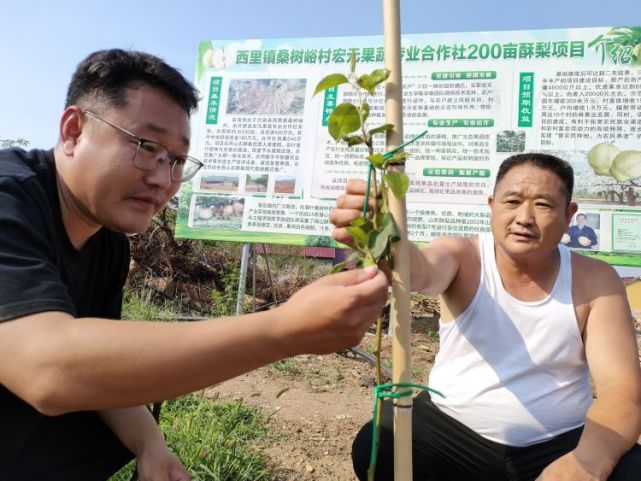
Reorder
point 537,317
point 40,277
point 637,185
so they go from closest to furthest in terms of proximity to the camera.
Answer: point 40,277 → point 537,317 → point 637,185

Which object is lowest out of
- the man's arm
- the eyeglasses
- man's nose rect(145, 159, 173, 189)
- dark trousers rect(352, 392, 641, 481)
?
dark trousers rect(352, 392, 641, 481)

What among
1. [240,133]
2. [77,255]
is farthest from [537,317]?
[240,133]

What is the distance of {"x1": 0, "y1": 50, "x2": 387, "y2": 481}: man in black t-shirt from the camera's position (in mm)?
855

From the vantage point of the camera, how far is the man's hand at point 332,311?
0.82 meters

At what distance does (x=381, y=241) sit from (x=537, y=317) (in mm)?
994

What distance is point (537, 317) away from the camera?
67.7 inches

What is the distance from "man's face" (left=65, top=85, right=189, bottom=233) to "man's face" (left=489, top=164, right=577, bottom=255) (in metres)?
1.15

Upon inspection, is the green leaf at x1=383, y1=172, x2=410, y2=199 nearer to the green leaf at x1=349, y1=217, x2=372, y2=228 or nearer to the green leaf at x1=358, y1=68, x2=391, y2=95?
the green leaf at x1=349, y1=217, x2=372, y2=228

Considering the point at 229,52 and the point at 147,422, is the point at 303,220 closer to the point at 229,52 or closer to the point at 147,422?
the point at 229,52

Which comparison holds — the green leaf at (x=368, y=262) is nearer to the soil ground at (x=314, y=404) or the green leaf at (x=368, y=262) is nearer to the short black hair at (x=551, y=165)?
the short black hair at (x=551, y=165)

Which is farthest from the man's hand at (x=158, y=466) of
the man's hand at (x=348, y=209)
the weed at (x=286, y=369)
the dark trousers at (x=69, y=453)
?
the weed at (x=286, y=369)

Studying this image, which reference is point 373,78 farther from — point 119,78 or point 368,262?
point 119,78

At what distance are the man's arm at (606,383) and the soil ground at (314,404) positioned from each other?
97cm

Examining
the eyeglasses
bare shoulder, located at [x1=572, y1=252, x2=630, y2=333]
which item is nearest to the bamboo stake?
the eyeglasses
